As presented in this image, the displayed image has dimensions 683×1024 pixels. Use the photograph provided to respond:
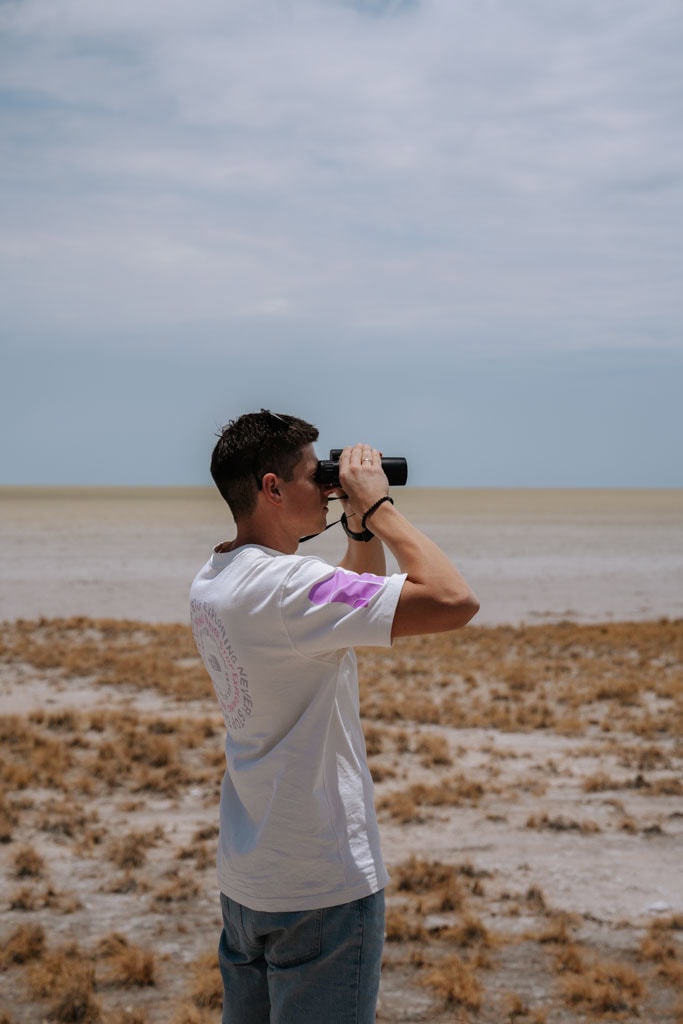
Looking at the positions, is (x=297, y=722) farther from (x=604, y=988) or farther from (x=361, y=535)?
(x=604, y=988)

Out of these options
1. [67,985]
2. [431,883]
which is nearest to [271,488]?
[67,985]

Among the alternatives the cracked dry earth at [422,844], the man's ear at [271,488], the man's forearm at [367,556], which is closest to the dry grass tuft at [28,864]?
the cracked dry earth at [422,844]

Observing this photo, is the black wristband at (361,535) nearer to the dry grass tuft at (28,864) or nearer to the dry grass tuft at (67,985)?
the dry grass tuft at (67,985)

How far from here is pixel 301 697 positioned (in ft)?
7.45

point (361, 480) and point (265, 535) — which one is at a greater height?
point (361, 480)

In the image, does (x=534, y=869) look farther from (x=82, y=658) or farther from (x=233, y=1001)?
(x=82, y=658)

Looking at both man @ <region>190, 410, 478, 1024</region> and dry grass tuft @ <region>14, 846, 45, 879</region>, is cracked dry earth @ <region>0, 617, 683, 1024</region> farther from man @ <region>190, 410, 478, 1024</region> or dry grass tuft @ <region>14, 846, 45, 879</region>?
man @ <region>190, 410, 478, 1024</region>

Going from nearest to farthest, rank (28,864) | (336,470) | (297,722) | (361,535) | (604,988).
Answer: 1. (297,722)
2. (336,470)
3. (361,535)
4. (604,988)
5. (28,864)

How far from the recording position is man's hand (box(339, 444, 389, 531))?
2.34 meters

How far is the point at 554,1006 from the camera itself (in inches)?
188

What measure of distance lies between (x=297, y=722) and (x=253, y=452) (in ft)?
2.02

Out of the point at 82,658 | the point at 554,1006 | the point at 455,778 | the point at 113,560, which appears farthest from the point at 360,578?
the point at 113,560

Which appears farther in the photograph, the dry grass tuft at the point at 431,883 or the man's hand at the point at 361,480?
the dry grass tuft at the point at 431,883

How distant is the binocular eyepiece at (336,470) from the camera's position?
239 cm
